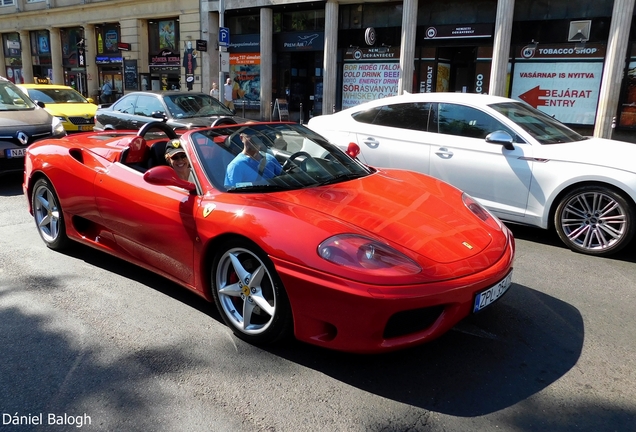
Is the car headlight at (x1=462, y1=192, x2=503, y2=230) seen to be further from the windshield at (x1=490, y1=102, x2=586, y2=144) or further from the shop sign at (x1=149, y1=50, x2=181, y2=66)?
the shop sign at (x1=149, y1=50, x2=181, y2=66)

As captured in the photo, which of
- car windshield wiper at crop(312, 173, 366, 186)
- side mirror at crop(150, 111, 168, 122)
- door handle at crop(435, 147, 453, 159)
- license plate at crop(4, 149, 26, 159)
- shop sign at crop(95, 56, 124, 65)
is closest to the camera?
car windshield wiper at crop(312, 173, 366, 186)

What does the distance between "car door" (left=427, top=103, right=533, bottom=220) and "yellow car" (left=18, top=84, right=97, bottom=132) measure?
9.45 m

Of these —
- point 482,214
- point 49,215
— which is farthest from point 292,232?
point 49,215

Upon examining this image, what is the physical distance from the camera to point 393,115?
6.47 metres

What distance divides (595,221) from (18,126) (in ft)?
27.8

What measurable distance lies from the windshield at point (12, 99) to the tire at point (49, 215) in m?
5.07

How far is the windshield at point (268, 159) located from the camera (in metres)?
3.44

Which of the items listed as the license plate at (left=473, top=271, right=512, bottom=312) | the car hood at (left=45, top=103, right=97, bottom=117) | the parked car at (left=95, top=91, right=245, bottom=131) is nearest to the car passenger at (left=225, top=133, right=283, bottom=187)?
the license plate at (left=473, top=271, right=512, bottom=312)

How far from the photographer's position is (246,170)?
11.4ft

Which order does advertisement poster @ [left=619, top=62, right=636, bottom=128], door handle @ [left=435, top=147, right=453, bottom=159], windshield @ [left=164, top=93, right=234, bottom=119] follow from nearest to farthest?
1. door handle @ [left=435, top=147, right=453, bottom=159]
2. windshield @ [left=164, top=93, right=234, bottom=119]
3. advertisement poster @ [left=619, top=62, right=636, bottom=128]

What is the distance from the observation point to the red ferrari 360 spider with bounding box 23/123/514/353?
8.59 feet

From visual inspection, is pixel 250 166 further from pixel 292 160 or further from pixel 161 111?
pixel 161 111

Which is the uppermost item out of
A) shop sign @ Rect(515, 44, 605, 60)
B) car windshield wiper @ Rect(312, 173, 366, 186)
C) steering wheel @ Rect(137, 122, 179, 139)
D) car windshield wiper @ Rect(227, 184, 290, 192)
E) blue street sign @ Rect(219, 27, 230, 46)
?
blue street sign @ Rect(219, 27, 230, 46)

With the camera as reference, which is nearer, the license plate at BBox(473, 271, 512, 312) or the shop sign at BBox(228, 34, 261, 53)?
the license plate at BBox(473, 271, 512, 312)
